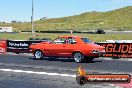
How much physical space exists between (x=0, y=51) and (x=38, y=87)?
69.9 feet

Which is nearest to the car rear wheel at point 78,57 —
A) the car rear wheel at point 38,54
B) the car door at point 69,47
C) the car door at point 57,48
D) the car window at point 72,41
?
the car door at point 69,47

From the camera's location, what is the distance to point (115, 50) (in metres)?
27.3

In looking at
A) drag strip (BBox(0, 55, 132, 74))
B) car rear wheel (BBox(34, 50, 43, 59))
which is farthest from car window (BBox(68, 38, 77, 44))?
car rear wheel (BBox(34, 50, 43, 59))

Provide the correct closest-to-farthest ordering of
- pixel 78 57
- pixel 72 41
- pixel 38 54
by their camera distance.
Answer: pixel 78 57, pixel 72 41, pixel 38 54

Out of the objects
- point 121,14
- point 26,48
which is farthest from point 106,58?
point 121,14

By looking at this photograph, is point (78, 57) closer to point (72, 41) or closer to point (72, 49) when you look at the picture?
point (72, 49)

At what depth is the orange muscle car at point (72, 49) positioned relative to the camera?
22375 mm

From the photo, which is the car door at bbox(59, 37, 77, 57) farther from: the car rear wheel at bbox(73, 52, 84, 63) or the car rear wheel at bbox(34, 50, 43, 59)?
the car rear wheel at bbox(34, 50, 43, 59)

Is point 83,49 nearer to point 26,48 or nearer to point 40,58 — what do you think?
point 40,58

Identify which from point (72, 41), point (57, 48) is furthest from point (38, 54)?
point (72, 41)

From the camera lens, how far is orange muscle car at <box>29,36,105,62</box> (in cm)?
2238

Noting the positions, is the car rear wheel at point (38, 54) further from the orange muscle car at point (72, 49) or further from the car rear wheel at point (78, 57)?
the car rear wheel at point (78, 57)

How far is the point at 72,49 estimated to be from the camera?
2311 cm

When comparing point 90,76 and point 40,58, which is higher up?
point 90,76
